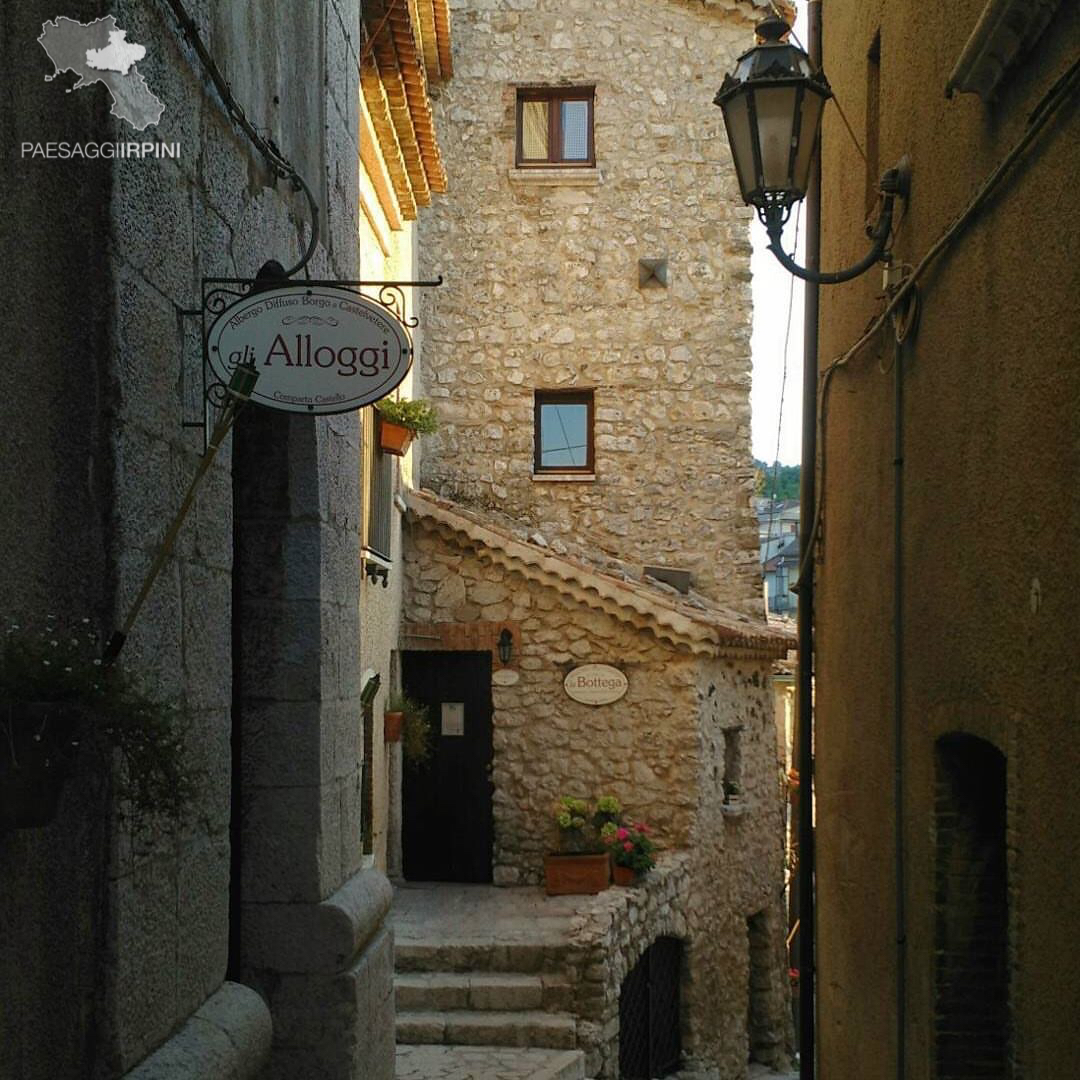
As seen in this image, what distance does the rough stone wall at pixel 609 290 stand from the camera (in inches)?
648

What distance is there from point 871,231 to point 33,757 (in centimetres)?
450

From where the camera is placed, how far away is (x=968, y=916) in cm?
527

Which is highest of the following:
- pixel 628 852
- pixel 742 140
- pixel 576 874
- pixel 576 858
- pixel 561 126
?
pixel 561 126

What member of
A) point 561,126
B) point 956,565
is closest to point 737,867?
point 561,126

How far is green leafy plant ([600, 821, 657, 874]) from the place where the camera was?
1321cm

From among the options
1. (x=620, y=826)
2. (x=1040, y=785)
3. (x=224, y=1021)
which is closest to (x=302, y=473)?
(x=224, y=1021)

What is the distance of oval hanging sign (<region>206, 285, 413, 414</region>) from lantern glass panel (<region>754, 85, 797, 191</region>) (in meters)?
1.65

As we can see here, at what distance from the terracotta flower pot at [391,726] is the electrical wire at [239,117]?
26.1 feet

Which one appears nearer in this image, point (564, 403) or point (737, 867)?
point (737, 867)

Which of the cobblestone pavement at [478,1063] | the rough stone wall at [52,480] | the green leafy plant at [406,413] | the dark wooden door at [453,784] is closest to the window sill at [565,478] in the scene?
the dark wooden door at [453,784]

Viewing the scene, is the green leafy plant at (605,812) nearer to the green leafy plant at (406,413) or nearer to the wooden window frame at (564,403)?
the green leafy plant at (406,413)

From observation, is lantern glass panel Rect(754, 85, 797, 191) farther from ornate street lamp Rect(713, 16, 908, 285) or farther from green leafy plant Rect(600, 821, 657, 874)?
green leafy plant Rect(600, 821, 657, 874)

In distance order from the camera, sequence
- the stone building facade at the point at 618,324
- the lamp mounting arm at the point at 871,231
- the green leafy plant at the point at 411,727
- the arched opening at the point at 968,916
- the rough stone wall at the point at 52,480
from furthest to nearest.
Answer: the stone building facade at the point at 618,324 < the green leafy plant at the point at 411,727 < the lamp mounting arm at the point at 871,231 < the arched opening at the point at 968,916 < the rough stone wall at the point at 52,480

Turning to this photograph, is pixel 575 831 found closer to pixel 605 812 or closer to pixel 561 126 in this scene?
pixel 605 812
